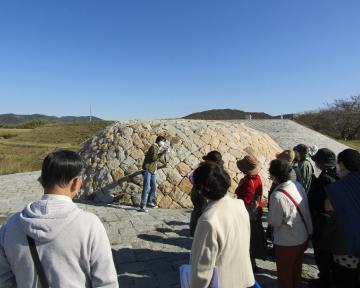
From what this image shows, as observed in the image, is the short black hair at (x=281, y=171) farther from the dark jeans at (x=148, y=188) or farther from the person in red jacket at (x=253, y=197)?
the dark jeans at (x=148, y=188)

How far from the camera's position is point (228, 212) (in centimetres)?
248

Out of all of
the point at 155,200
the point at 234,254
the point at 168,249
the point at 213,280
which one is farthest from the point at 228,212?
the point at 155,200

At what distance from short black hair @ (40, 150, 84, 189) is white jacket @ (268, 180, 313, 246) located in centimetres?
227

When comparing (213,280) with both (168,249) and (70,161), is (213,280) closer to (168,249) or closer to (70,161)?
(70,161)

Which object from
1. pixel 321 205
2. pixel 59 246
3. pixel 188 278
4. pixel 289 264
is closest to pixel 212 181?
pixel 188 278

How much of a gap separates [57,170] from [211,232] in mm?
1063

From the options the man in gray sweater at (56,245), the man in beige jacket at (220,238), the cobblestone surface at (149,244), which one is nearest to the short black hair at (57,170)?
the man in gray sweater at (56,245)

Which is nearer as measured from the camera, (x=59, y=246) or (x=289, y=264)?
(x=59, y=246)

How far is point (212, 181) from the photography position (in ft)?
8.46

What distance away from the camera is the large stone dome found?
8875 millimetres

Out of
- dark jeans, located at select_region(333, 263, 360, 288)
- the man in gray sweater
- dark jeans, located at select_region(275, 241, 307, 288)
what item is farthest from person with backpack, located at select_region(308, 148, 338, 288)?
the man in gray sweater

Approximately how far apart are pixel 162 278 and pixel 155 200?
13.4 feet

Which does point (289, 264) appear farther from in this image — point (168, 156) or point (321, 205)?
point (168, 156)

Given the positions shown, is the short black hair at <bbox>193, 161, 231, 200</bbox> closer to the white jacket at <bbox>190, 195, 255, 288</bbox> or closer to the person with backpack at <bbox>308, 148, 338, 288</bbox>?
the white jacket at <bbox>190, 195, 255, 288</bbox>
